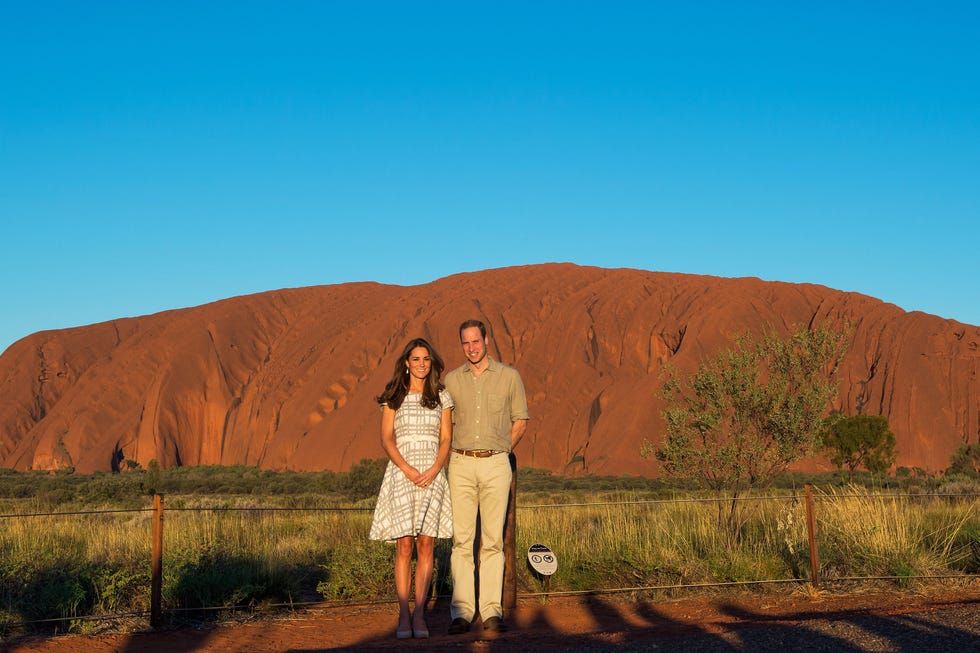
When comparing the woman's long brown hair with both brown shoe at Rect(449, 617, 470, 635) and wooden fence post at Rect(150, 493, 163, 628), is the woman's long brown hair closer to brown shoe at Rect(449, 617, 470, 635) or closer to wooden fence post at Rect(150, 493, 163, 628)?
brown shoe at Rect(449, 617, 470, 635)

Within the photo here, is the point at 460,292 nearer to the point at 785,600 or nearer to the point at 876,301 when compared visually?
the point at 876,301

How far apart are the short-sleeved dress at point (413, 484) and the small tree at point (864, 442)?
A: 1191 inches

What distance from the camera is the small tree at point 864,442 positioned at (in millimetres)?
34281

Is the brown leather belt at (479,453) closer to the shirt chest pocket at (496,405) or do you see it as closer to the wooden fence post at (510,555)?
the shirt chest pocket at (496,405)

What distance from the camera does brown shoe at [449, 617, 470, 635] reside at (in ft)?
22.1

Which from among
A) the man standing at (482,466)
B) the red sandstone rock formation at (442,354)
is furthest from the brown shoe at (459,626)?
the red sandstone rock formation at (442,354)

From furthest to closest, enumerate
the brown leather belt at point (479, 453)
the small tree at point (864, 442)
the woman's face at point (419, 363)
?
the small tree at point (864, 442) < the brown leather belt at point (479, 453) < the woman's face at point (419, 363)

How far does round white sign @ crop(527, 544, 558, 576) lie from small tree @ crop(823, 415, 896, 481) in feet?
91.1

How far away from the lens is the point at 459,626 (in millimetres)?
6734

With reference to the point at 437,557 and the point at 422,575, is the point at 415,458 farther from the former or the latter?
the point at 437,557

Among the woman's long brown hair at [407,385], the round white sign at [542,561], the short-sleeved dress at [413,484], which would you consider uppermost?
the woman's long brown hair at [407,385]

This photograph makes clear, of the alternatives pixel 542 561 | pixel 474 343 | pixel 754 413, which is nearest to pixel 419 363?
pixel 474 343

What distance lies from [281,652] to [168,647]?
3.35 feet

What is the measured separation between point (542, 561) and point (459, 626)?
216 cm
